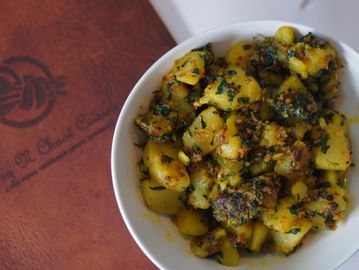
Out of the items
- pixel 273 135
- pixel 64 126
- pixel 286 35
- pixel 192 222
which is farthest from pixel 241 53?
pixel 64 126

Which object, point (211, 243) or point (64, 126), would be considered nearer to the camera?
point (211, 243)

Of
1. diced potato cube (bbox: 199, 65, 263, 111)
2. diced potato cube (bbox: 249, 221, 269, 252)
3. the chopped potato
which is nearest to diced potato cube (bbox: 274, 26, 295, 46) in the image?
the chopped potato

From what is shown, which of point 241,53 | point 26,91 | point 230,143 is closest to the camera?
point 230,143

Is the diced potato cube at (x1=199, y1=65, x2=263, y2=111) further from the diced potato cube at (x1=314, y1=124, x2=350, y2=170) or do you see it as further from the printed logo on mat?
the printed logo on mat

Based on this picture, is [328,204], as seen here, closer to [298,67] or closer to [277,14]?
[298,67]

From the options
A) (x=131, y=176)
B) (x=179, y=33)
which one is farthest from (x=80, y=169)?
(x=179, y=33)

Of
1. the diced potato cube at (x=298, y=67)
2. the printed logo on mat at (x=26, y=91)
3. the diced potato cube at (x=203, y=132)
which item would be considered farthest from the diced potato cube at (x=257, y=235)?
the printed logo on mat at (x=26, y=91)
